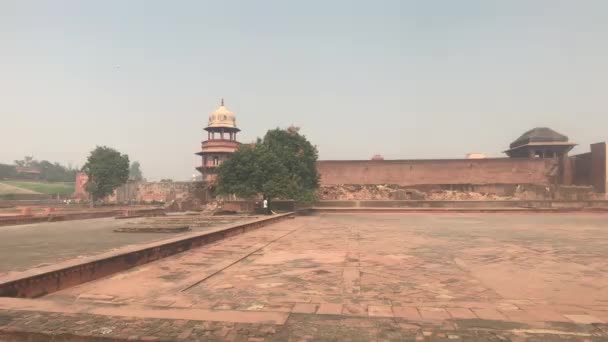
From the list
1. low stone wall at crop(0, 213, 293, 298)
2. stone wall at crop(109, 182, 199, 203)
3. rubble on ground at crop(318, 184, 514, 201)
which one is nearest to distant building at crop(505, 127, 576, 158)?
rubble on ground at crop(318, 184, 514, 201)

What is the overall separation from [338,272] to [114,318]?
2777 mm

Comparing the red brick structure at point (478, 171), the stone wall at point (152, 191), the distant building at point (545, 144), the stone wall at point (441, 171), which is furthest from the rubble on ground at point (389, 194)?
the stone wall at point (152, 191)

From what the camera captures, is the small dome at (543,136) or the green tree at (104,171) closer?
the small dome at (543,136)

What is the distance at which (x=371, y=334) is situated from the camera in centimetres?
236

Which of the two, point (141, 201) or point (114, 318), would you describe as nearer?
point (114, 318)

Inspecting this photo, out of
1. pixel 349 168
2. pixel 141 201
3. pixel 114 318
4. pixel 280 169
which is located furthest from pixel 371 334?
pixel 141 201

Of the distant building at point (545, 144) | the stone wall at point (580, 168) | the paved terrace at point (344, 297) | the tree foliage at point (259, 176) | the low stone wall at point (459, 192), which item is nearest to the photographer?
the paved terrace at point (344, 297)

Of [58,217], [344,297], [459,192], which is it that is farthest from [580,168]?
[58,217]

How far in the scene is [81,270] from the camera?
4.18 meters

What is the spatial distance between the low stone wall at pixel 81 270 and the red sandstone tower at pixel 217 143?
1093 inches

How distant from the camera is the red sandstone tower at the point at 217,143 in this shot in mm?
34125

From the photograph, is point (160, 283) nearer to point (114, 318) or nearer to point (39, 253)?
point (114, 318)

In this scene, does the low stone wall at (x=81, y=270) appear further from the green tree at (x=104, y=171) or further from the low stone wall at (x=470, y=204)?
the green tree at (x=104, y=171)

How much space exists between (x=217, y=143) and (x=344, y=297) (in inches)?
1261
